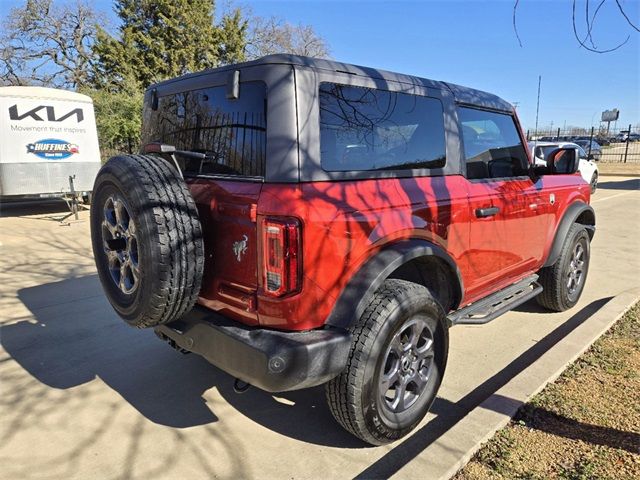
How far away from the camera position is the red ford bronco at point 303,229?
2227 mm

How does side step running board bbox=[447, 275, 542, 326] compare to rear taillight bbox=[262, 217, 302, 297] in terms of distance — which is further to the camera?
side step running board bbox=[447, 275, 542, 326]

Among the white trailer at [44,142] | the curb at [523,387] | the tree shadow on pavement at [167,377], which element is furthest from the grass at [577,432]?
the white trailer at [44,142]

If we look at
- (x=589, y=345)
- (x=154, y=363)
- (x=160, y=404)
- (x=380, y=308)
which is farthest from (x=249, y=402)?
(x=589, y=345)

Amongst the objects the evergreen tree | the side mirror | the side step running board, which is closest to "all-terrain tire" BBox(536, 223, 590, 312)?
the side step running board

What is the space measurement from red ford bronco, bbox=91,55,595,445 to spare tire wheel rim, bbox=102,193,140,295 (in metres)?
0.01

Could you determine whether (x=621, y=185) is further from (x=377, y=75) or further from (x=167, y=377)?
(x=167, y=377)

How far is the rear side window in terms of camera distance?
2.42 meters

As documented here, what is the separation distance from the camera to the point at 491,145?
3652 mm

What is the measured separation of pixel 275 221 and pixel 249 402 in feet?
5.20

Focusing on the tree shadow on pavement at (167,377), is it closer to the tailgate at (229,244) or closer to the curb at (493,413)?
the curb at (493,413)

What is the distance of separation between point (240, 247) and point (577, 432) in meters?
2.17

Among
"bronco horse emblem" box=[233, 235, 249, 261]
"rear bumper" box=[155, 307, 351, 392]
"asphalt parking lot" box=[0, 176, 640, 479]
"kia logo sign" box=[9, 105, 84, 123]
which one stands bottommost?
"asphalt parking lot" box=[0, 176, 640, 479]

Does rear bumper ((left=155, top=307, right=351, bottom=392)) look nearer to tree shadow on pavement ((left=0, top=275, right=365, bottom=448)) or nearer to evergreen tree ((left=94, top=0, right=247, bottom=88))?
tree shadow on pavement ((left=0, top=275, right=365, bottom=448))

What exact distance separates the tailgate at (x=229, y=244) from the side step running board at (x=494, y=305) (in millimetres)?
1398
